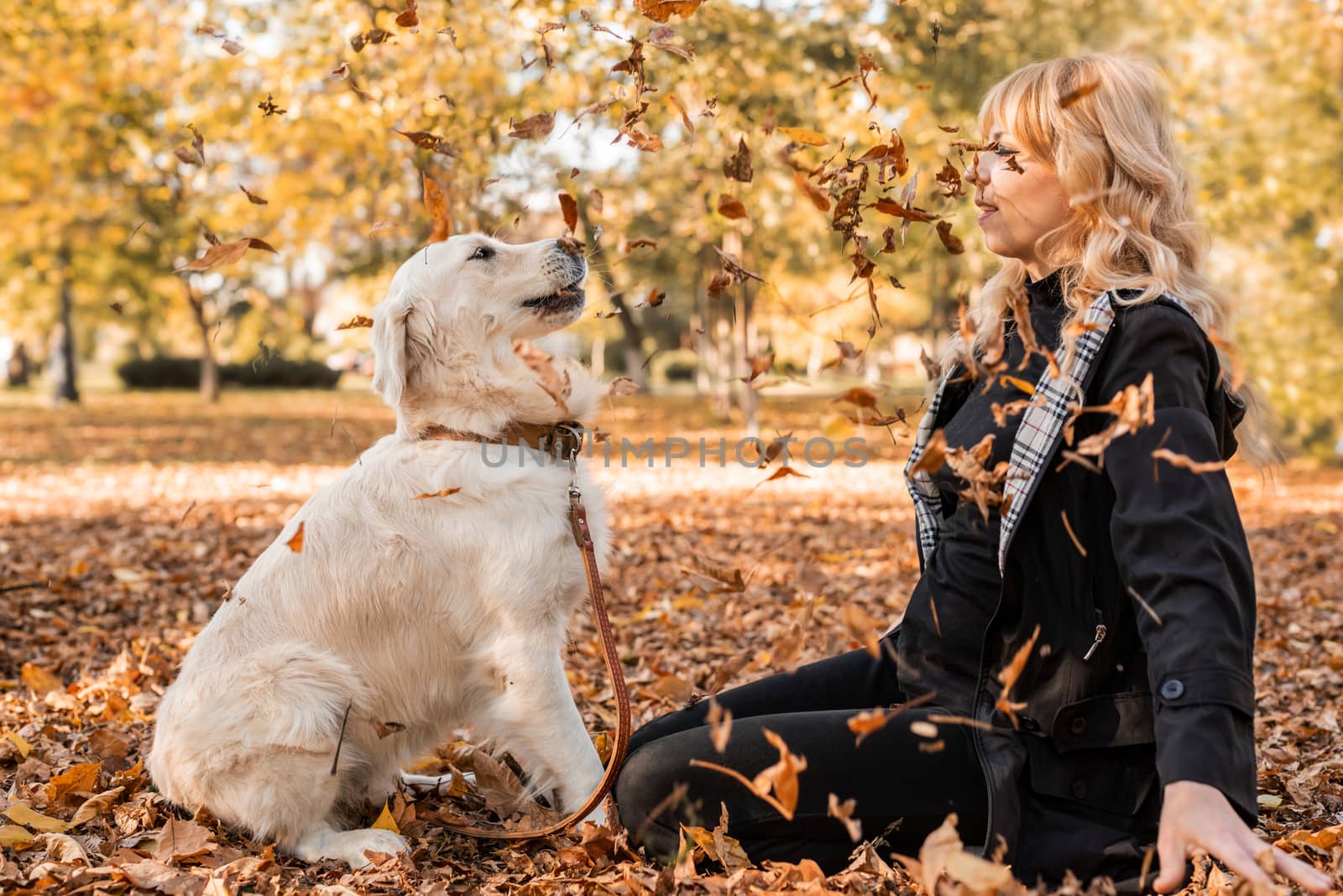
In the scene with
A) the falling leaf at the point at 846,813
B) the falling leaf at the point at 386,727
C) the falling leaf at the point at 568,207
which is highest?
the falling leaf at the point at 568,207

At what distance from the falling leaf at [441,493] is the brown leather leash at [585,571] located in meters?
0.27

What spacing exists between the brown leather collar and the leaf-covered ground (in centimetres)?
17

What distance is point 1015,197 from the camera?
2.82m

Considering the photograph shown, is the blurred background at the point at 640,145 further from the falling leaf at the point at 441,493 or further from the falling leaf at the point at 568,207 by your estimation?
the falling leaf at the point at 441,493

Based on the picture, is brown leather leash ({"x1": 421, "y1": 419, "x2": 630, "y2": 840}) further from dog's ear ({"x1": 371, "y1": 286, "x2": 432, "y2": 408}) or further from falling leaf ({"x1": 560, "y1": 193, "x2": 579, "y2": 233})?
falling leaf ({"x1": 560, "y1": 193, "x2": 579, "y2": 233})

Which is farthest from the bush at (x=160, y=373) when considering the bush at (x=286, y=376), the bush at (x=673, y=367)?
the bush at (x=673, y=367)

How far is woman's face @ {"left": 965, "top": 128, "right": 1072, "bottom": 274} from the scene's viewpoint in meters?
2.77

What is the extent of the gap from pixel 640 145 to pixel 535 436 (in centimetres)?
104

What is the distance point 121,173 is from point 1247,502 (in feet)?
75.5

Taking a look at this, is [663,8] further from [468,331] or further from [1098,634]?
[1098,634]

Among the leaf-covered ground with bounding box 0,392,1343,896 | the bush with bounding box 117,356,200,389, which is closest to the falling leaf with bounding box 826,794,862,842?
the leaf-covered ground with bounding box 0,392,1343,896

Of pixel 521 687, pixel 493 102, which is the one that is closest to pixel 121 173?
pixel 493 102

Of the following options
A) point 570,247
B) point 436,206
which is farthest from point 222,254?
point 570,247

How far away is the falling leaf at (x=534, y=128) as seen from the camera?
3100 mm
